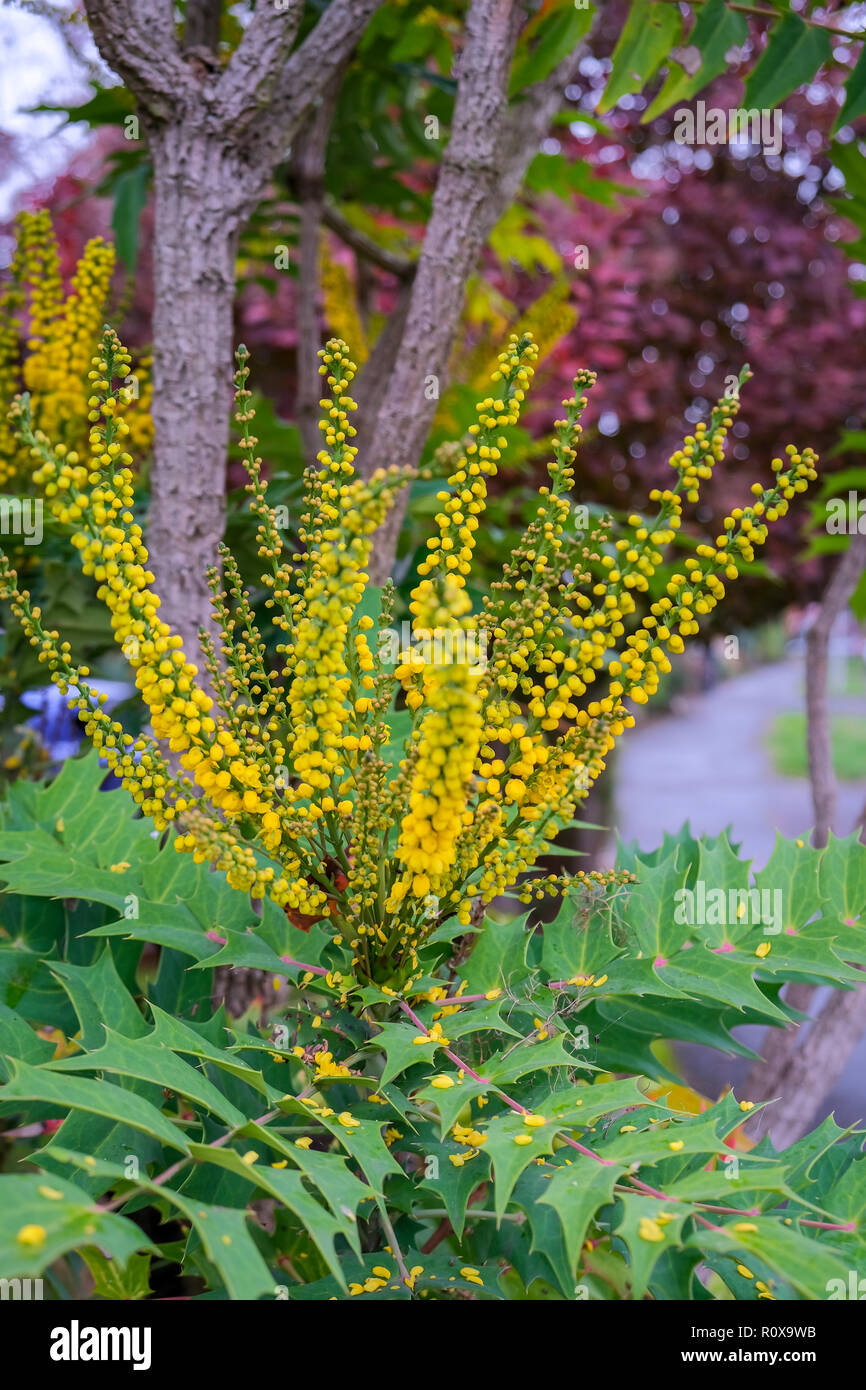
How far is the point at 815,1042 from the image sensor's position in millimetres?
2127

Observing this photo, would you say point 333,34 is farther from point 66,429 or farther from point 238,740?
point 238,740

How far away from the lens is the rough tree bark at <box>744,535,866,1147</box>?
82.9 inches

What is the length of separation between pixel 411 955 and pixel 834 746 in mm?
11074

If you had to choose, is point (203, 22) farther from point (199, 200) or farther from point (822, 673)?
point (822, 673)

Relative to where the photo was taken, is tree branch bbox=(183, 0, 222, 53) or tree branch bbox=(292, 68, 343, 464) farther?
tree branch bbox=(292, 68, 343, 464)

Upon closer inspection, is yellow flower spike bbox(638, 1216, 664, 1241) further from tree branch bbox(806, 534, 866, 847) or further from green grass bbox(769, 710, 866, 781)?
green grass bbox(769, 710, 866, 781)

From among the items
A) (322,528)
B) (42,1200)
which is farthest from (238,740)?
(42,1200)

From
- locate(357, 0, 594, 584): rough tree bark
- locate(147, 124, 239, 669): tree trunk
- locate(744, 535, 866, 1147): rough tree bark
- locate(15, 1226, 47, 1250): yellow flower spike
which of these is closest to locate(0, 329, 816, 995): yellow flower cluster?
locate(15, 1226, 47, 1250): yellow flower spike

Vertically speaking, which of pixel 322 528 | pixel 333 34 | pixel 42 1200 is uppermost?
pixel 333 34

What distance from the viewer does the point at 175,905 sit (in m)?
1.19

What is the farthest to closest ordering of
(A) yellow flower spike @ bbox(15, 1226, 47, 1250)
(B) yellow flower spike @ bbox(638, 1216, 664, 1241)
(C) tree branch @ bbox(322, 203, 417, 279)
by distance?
(C) tree branch @ bbox(322, 203, 417, 279) → (B) yellow flower spike @ bbox(638, 1216, 664, 1241) → (A) yellow flower spike @ bbox(15, 1226, 47, 1250)

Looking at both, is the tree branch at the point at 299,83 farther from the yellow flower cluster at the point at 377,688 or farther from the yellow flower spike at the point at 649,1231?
the yellow flower spike at the point at 649,1231

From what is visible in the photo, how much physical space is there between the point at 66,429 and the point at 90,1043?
1303 mm
